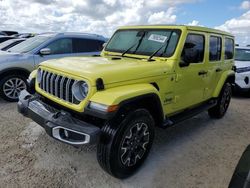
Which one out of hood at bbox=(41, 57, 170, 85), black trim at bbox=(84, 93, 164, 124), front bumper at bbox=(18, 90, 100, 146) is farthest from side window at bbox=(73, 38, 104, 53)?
black trim at bbox=(84, 93, 164, 124)

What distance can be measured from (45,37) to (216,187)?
5.72 m

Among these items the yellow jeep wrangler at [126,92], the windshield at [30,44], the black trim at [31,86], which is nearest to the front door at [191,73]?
the yellow jeep wrangler at [126,92]

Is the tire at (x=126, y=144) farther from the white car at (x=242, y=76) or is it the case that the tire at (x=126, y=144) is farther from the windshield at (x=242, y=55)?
the windshield at (x=242, y=55)

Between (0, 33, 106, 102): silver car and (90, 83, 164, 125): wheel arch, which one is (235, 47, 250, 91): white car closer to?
(0, 33, 106, 102): silver car

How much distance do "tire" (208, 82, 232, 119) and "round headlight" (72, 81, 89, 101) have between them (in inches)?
144

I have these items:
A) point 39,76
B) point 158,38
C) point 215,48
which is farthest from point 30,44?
point 215,48

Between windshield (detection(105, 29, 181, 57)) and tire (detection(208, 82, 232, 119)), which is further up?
windshield (detection(105, 29, 181, 57))

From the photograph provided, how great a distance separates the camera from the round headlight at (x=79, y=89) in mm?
3084

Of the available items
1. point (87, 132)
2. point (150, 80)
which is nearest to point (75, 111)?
point (87, 132)

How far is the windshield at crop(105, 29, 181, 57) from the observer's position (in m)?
4.13

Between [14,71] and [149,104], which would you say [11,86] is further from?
[149,104]

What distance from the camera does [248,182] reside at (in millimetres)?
2025

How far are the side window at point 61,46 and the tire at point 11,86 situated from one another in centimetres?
110

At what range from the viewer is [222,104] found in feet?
19.5
